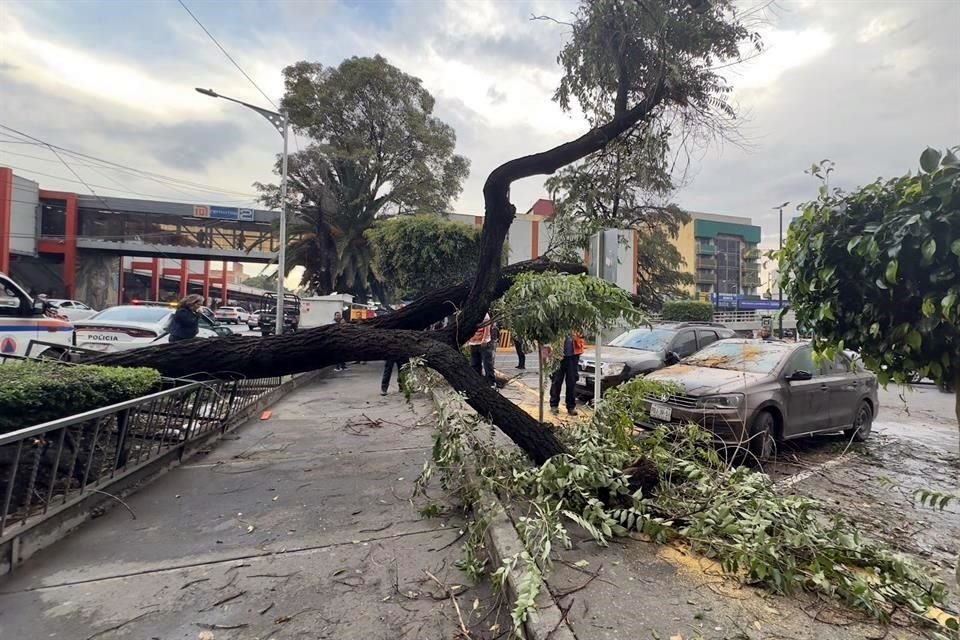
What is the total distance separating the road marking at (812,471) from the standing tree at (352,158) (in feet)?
65.2

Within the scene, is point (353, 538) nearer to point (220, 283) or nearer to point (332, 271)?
point (332, 271)

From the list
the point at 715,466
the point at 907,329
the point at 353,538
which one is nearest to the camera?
the point at 907,329

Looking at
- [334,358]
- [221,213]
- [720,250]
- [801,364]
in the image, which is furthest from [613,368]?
[720,250]

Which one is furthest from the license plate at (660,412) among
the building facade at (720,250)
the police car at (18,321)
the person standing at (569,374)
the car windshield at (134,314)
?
the building facade at (720,250)

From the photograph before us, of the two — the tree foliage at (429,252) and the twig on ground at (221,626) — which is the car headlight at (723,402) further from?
the tree foliage at (429,252)

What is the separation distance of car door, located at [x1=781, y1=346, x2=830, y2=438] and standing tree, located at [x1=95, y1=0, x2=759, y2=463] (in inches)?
117

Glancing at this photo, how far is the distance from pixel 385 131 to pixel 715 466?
80.9 feet

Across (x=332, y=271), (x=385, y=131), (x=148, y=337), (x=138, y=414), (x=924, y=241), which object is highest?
(x=385, y=131)

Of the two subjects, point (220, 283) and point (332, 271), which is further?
point (220, 283)

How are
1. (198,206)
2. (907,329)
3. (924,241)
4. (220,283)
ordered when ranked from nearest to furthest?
(924,241), (907,329), (198,206), (220,283)

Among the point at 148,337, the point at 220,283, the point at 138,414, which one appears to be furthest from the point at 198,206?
the point at 138,414

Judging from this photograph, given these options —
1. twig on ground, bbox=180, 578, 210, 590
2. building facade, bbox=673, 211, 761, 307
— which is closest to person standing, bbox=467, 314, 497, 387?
twig on ground, bbox=180, 578, 210, 590

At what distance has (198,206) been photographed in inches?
1293

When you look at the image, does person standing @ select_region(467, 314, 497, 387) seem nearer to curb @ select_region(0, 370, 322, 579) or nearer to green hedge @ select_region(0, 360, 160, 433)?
curb @ select_region(0, 370, 322, 579)
